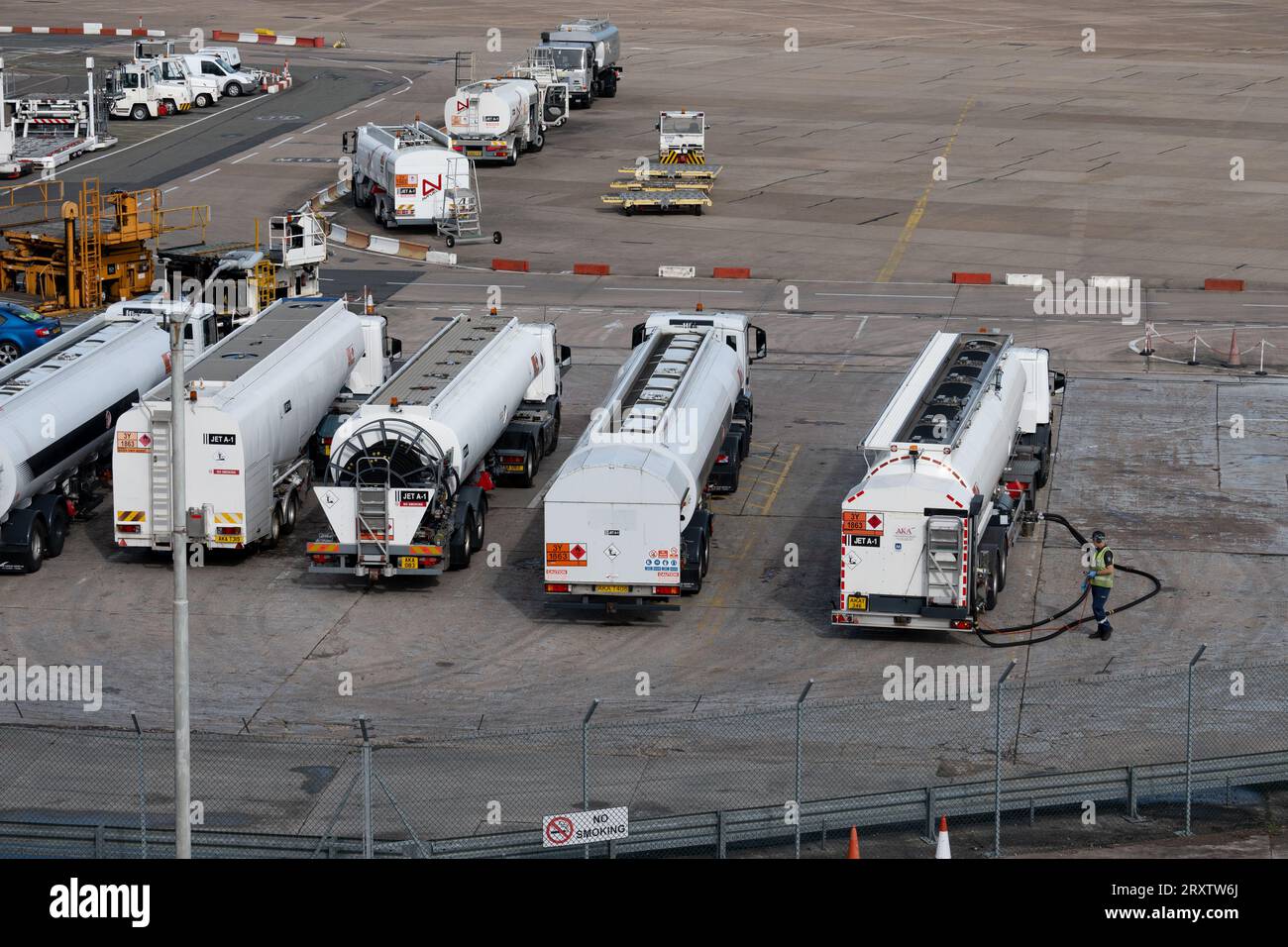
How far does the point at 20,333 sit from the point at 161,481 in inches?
650

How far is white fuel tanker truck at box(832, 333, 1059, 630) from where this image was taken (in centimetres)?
3291

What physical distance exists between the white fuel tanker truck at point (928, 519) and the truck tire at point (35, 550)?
1469 centimetres

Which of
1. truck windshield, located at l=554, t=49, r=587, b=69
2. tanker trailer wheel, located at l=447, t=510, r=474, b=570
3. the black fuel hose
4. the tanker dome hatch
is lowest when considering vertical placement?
the black fuel hose

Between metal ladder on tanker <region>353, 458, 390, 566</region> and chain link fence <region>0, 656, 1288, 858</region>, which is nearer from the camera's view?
chain link fence <region>0, 656, 1288, 858</region>

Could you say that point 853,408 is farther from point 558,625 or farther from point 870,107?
point 870,107

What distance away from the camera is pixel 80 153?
80.0m

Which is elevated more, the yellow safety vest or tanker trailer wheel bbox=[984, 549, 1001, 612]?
the yellow safety vest

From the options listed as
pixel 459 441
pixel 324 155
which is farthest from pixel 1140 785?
pixel 324 155

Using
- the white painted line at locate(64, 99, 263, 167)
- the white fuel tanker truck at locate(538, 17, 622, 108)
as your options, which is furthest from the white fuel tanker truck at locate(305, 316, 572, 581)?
the white fuel tanker truck at locate(538, 17, 622, 108)

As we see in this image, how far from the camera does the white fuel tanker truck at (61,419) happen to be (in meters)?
36.5

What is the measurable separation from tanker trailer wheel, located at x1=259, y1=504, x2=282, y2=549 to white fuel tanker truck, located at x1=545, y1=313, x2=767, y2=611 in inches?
249

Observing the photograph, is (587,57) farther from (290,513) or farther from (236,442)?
(236,442)

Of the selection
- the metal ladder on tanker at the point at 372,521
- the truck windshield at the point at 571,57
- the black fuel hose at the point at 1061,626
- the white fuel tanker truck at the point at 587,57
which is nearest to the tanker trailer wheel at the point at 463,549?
the metal ladder on tanker at the point at 372,521

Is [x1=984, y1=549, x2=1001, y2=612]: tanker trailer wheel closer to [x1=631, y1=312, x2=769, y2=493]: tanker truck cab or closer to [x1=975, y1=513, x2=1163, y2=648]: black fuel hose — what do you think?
[x1=975, y1=513, x2=1163, y2=648]: black fuel hose
